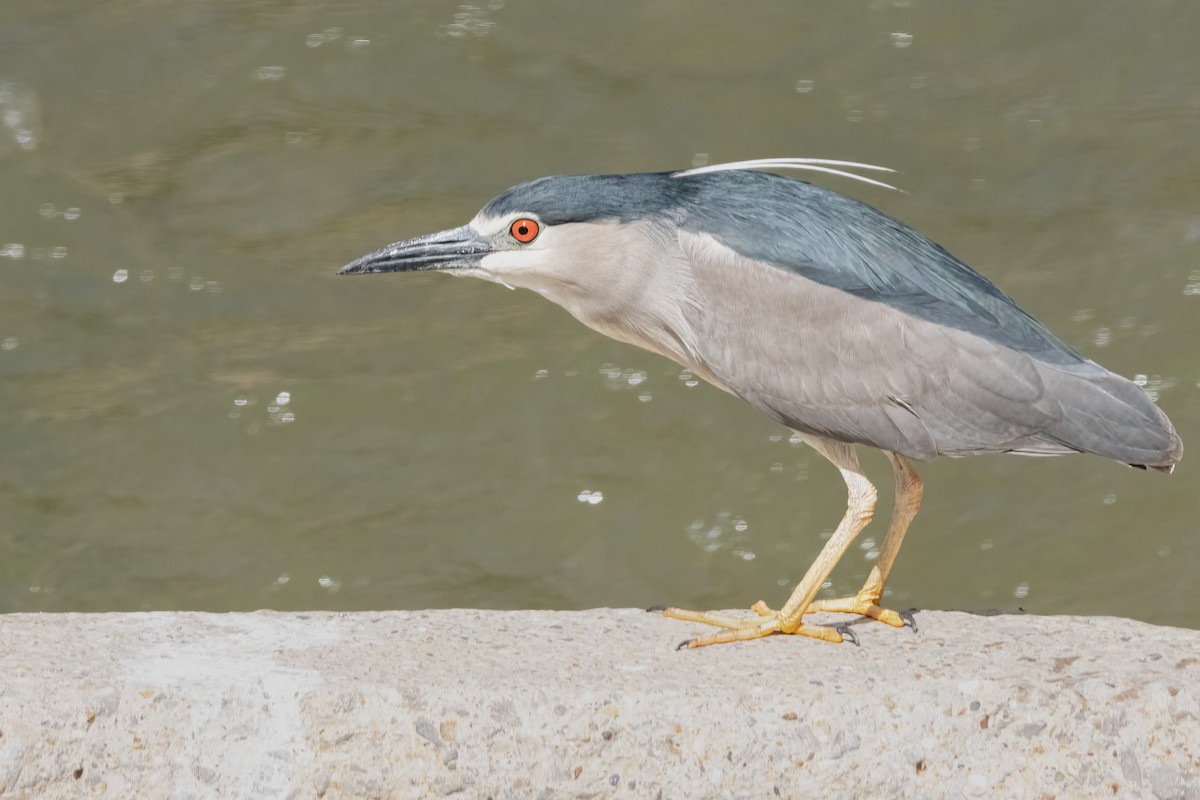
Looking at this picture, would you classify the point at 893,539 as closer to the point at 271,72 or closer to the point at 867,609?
the point at 867,609

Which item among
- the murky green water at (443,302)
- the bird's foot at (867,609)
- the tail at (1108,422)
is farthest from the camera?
the murky green water at (443,302)

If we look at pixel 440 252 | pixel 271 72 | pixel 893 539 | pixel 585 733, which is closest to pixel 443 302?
pixel 271 72

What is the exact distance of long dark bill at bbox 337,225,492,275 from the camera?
3.39 meters

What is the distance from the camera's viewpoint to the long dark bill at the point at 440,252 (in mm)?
3391

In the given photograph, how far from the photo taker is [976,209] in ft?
19.6

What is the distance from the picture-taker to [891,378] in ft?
10.8

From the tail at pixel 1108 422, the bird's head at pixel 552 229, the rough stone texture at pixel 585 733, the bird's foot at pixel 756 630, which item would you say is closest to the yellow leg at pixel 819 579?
the bird's foot at pixel 756 630

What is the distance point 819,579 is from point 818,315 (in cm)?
61

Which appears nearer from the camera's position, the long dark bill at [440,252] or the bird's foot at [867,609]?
the long dark bill at [440,252]

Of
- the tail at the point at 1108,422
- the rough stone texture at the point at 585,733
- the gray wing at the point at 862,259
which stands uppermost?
the gray wing at the point at 862,259

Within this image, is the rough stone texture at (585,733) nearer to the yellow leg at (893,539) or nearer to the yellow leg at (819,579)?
the yellow leg at (819,579)

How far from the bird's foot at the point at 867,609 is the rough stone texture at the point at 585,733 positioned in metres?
0.45

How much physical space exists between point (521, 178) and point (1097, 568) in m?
2.90

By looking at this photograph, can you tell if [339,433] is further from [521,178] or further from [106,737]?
[106,737]
